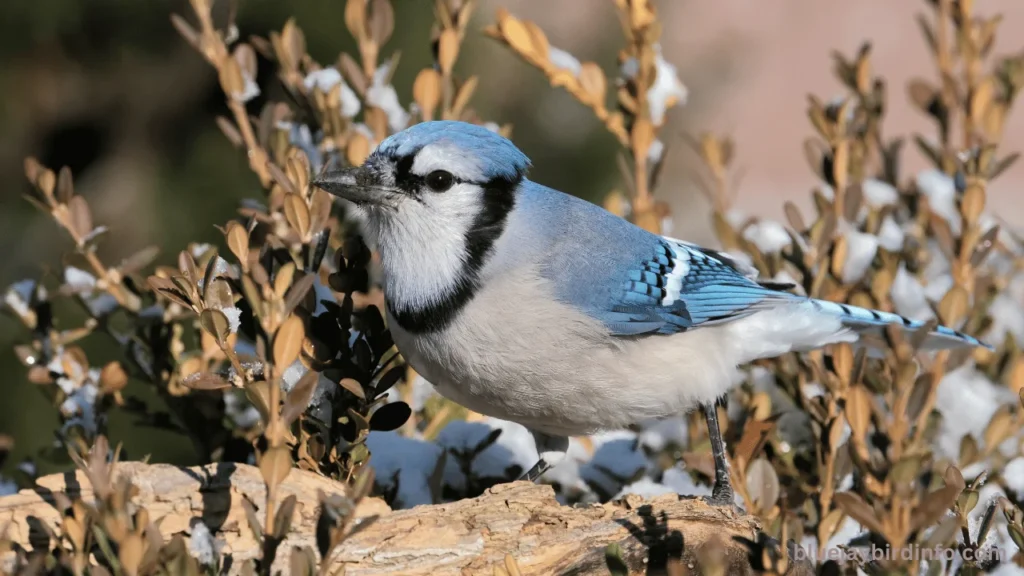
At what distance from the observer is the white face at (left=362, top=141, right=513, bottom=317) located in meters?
1.97

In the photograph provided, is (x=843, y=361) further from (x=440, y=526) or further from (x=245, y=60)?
(x=245, y=60)

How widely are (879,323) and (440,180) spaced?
0.93m

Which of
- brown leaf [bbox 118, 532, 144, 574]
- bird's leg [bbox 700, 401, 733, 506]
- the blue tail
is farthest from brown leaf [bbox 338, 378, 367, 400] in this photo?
the blue tail

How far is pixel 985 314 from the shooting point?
2.33 m

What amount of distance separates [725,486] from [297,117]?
1.22 m

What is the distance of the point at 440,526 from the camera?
61.6 inches

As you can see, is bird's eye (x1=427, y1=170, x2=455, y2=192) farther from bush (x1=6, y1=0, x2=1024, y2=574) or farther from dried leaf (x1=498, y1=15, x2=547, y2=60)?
dried leaf (x1=498, y1=15, x2=547, y2=60)

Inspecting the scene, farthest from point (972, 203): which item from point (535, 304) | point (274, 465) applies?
point (274, 465)

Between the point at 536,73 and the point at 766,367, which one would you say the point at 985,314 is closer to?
the point at 766,367

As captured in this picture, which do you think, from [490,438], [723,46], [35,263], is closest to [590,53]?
[723,46]

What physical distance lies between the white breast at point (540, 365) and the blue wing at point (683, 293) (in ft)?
0.19

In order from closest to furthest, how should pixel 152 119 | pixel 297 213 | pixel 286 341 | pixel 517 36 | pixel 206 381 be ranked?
pixel 286 341, pixel 206 381, pixel 297 213, pixel 517 36, pixel 152 119

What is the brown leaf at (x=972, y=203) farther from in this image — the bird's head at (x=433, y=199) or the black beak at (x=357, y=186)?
the black beak at (x=357, y=186)

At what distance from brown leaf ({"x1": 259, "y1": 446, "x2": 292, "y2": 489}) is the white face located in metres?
0.74
